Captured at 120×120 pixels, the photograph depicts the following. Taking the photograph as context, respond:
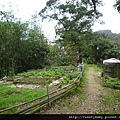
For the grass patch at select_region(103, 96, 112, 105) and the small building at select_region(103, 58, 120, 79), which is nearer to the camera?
the grass patch at select_region(103, 96, 112, 105)

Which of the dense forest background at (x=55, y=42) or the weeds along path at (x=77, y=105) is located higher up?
the dense forest background at (x=55, y=42)

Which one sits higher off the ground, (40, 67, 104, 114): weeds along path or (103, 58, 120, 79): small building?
(103, 58, 120, 79): small building

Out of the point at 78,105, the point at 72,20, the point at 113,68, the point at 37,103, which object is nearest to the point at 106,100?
the point at 78,105

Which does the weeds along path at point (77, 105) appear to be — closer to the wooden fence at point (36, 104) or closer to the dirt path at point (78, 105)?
the dirt path at point (78, 105)

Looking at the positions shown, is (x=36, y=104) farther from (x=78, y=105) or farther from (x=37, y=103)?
(x=78, y=105)

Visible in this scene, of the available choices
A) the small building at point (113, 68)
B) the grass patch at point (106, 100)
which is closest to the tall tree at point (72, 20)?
the small building at point (113, 68)

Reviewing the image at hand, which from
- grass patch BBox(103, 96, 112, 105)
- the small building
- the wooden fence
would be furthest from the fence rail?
the small building

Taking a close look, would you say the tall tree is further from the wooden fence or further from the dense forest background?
the wooden fence

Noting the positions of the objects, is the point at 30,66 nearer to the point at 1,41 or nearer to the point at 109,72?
the point at 1,41

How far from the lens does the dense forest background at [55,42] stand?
50.9ft

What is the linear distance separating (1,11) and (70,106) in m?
12.4

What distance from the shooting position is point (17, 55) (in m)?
16.8

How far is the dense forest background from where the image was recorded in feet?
50.9

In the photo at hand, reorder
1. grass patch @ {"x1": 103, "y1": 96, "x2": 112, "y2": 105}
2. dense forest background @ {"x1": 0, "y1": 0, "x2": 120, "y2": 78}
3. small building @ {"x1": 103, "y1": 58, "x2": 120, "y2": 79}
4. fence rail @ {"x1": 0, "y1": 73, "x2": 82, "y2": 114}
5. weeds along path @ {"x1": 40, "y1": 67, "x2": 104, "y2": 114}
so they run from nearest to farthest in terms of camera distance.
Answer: fence rail @ {"x1": 0, "y1": 73, "x2": 82, "y2": 114} → weeds along path @ {"x1": 40, "y1": 67, "x2": 104, "y2": 114} → grass patch @ {"x1": 103, "y1": 96, "x2": 112, "y2": 105} → small building @ {"x1": 103, "y1": 58, "x2": 120, "y2": 79} → dense forest background @ {"x1": 0, "y1": 0, "x2": 120, "y2": 78}
